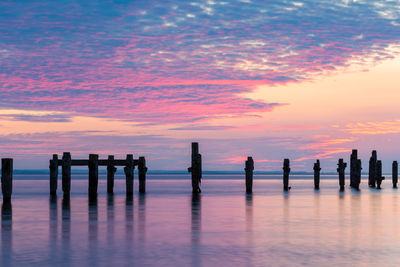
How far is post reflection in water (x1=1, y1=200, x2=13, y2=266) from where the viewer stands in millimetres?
11984

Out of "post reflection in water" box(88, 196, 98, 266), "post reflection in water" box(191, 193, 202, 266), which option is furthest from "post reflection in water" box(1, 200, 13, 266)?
"post reflection in water" box(191, 193, 202, 266)

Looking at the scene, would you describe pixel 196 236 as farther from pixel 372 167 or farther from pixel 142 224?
pixel 372 167

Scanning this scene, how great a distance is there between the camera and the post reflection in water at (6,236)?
1198cm

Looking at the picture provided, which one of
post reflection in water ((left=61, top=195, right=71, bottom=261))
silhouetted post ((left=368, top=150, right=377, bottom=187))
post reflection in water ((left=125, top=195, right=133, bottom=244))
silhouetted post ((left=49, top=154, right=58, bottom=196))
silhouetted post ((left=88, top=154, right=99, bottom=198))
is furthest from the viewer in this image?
silhouetted post ((left=368, top=150, right=377, bottom=187))

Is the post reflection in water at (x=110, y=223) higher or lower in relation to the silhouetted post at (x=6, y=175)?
lower

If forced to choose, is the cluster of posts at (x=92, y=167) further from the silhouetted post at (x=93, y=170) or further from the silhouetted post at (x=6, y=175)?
the silhouetted post at (x=6, y=175)

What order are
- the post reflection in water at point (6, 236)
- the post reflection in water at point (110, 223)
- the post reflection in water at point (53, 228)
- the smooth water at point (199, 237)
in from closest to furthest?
1. the post reflection in water at point (6, 236)
2. the smooth water at point (199, 237)
3. the post reflection in water at point (53, 228)
4. the post reflection in water at point (110, 223)

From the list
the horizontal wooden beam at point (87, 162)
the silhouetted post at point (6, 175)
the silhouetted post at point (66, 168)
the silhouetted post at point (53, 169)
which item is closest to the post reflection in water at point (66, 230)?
the silhouetted post at point (6, 175)

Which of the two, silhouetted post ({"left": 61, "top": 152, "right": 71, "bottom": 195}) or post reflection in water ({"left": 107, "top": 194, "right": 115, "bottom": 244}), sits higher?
silhouetted post ({"left": 61, "top": 152, "right": 71, "bottom": 195})

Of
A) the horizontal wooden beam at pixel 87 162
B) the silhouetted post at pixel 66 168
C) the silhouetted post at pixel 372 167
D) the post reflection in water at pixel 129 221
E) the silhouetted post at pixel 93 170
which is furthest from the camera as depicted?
the silhouetted post at pixel 372 167

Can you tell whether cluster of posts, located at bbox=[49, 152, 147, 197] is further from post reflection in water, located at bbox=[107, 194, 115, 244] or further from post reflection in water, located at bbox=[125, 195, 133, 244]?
post reflection in water, located at bbox=[107, 194, 115, 244]

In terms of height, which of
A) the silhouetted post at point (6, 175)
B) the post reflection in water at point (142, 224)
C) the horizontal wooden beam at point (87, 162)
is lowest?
the post reflection in water at point (142, 224)

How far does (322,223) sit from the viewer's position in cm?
1920

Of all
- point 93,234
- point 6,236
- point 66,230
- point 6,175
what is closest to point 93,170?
point 6,175
